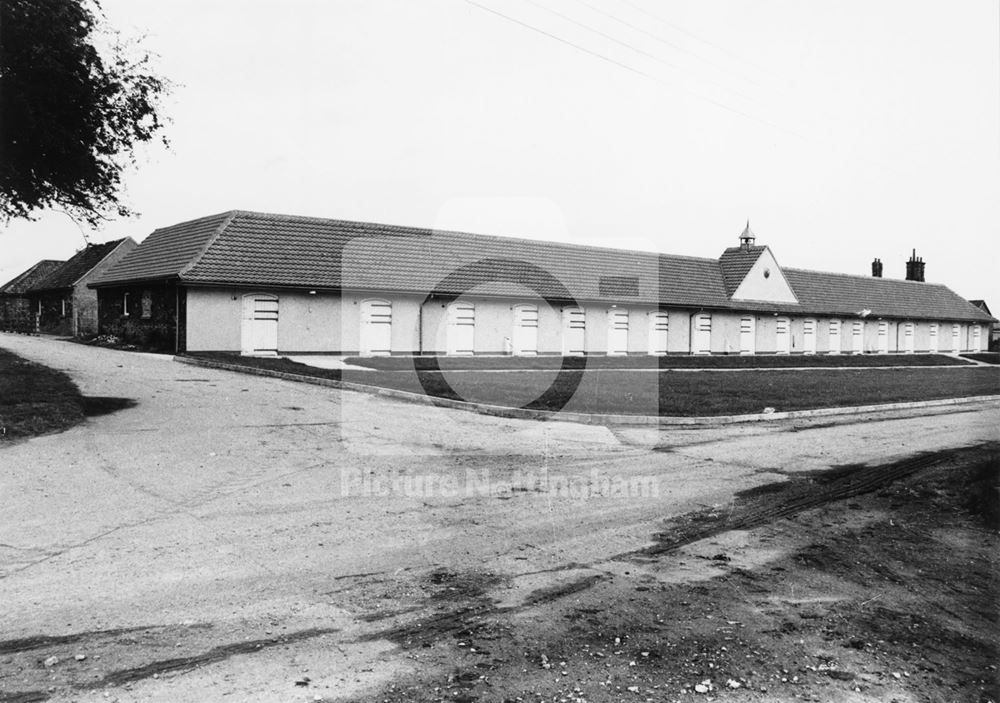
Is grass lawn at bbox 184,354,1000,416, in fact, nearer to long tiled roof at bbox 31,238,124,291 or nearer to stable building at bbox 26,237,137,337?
stable building at bbox 26,237,137,337

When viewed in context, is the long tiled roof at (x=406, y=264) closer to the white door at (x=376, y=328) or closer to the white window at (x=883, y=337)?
the white door at (x=376, y=328)

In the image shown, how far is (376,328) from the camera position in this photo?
2850 cm

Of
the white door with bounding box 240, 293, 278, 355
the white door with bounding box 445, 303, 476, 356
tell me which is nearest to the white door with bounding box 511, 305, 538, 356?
the white door with bounding box 445, 303, 476, 356

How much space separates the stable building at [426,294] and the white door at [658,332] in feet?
0.29

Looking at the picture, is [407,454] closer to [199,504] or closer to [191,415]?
[199,504]

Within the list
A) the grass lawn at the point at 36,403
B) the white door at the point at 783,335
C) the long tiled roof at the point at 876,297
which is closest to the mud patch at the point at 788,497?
the grass lawn at the point at 36,403

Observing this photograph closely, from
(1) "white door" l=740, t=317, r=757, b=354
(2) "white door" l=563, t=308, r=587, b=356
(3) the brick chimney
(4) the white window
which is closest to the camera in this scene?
(2) "white door" l=563, t=308, r=587, b=356

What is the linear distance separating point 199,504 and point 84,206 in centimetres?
839

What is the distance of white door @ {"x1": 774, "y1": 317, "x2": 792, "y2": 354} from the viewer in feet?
144

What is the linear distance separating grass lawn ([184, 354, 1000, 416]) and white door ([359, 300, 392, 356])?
5100 mm

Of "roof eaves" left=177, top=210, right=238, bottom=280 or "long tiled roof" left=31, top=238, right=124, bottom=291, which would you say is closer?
"roof eaves" left=177, top=210, right=238, bottom=280

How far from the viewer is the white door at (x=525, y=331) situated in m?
32.0

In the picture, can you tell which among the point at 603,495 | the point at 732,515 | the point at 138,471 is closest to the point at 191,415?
the point at 138,471

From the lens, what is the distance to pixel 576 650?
14.9 ft
